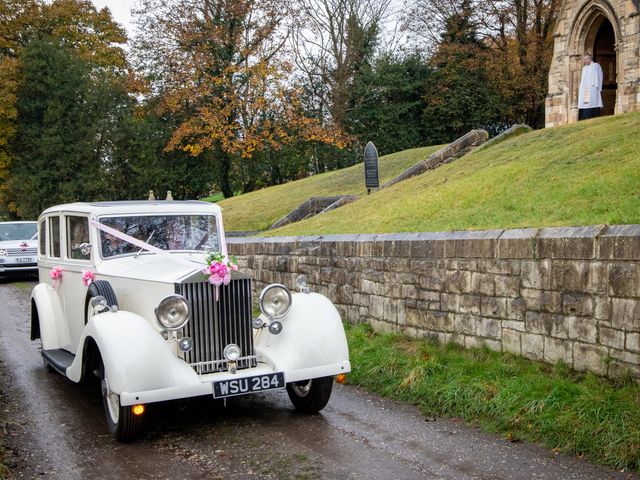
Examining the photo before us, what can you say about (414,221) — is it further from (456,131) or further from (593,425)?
(456,131)

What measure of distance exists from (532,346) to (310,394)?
208cm

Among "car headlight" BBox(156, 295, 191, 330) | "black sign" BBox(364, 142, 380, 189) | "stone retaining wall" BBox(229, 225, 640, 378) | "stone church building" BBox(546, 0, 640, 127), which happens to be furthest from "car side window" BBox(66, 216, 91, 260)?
"stone church building" BBox(546, 0, 640, 127)

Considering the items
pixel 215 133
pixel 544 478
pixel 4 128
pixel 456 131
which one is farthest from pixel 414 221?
pixel 4 128

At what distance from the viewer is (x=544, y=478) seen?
4.45 metres

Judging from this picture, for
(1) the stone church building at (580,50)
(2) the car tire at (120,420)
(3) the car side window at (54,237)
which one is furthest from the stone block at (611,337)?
(1) the stone church building at (580,50)

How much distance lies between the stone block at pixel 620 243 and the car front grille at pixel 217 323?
9.82 ft

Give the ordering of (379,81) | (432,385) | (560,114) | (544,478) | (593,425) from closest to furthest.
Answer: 1. (544,478)
2. (593,425)
3. (432,385)
4. (560,114)
5. (379,81)

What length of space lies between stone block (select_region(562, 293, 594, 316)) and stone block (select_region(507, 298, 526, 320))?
1.61 feet

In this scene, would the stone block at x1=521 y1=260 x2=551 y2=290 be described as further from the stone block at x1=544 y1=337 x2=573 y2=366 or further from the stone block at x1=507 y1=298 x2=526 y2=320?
the stone block at x1=544 y1=337 x2=573 y2=366

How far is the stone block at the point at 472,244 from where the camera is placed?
664cm

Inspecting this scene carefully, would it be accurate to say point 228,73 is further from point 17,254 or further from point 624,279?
point 624,279

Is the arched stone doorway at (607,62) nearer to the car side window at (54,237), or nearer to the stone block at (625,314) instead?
the stone block at (625,314)

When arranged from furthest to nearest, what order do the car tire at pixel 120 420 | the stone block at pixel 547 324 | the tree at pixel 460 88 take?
1. the tree at pixel 460 88
2. the stone block at pixel 547 324
3. the car tire at pixel 120 420

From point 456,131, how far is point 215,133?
51.7ft
